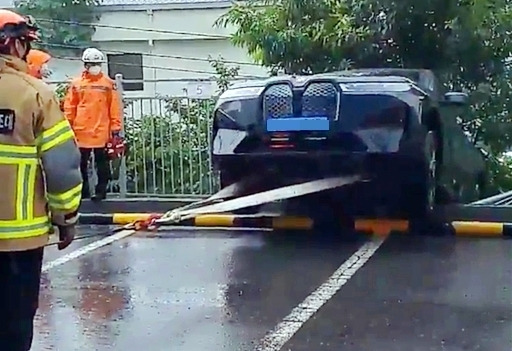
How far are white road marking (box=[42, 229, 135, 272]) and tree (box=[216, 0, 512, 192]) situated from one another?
4116 mm

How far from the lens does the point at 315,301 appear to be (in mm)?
6590

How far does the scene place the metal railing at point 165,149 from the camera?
11.1 meters

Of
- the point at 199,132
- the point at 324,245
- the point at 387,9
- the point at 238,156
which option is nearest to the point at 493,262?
the point at 324,245

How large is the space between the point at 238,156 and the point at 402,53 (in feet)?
14.4

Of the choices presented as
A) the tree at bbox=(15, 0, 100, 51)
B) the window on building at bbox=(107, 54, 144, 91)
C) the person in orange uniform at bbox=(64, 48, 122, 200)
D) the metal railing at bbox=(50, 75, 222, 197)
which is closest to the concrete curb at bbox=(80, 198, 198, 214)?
the person in orange uniform at bbox=(64, 48, 122, 200)

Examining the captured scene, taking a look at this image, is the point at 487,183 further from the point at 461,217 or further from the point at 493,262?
the point at 493,262

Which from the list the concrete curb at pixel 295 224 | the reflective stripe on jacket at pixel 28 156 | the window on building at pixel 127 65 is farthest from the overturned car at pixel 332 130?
the window on building at pixel 127 65

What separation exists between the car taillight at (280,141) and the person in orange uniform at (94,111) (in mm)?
2682

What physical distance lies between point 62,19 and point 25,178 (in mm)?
19894

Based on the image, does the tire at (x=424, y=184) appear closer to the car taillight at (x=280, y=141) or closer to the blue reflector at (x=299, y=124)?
the blue reflector at (x=299, y=124)

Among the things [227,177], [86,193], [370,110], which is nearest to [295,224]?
[227,177]

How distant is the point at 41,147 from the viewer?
431cm

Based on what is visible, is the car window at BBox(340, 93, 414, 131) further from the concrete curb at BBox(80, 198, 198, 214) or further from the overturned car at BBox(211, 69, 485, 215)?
the concrete curb at BBox(80, 198, 198, 214)

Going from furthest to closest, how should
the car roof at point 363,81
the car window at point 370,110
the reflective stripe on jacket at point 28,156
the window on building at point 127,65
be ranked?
1. the window on building at point 127,65
2. the car roof at point 363,81
3. the car window at point 370,110
4. the reflective stripe on jacket at point 28,156
